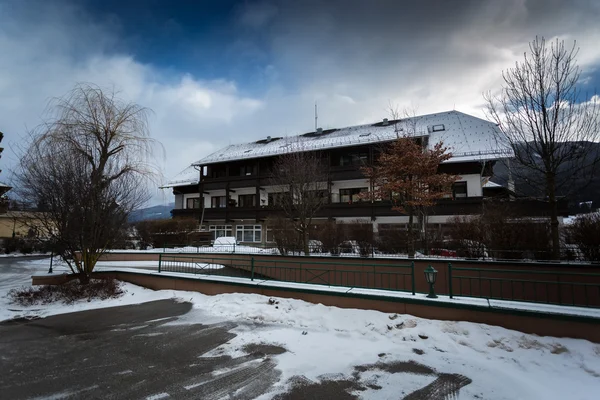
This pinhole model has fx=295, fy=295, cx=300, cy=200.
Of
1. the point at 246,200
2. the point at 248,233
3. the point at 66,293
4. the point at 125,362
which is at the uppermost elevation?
the point at 246,200

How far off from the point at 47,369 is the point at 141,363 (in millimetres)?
1416

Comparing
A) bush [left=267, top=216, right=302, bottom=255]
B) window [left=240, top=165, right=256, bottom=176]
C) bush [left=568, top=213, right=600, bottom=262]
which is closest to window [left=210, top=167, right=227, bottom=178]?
window [left=240, top=165, right=256, bottom=176]

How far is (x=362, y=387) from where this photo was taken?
4.18 meters

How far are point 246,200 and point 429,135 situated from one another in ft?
68.3

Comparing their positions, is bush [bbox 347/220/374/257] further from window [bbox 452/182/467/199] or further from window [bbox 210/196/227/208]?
window [bbox 210/196/227/208]

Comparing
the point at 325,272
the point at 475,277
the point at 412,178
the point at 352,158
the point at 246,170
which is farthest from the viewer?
the point at 246,170

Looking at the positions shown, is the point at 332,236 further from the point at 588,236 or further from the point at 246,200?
the point at 246,200

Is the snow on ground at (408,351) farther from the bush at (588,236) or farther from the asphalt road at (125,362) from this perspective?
the bush at (588,236)

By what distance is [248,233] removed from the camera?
111ft

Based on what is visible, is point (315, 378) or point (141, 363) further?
point (141, 363)

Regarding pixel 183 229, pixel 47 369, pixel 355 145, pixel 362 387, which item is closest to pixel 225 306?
pixel 47 369

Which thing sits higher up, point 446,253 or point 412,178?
point 412,178

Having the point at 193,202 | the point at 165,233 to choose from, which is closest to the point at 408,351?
the point at 165,233

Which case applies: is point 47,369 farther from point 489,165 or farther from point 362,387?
point 489,165
